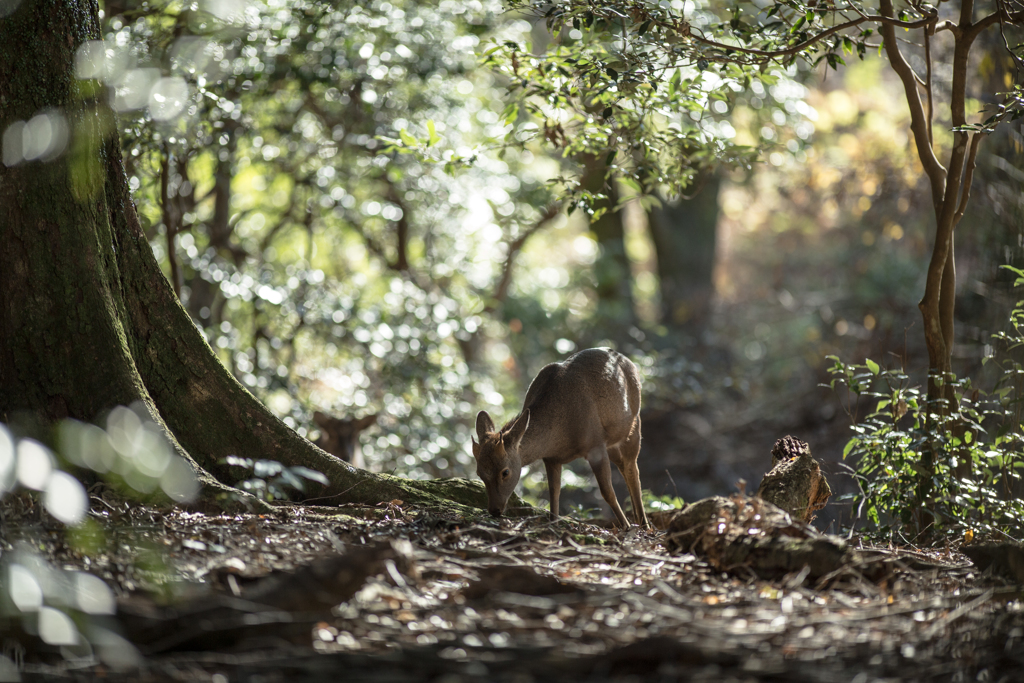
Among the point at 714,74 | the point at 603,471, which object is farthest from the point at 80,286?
the point at 714,74

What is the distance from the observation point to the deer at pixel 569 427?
6078mm

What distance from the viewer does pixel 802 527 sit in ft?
12.9

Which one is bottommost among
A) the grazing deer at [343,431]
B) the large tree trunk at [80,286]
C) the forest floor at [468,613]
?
the forest floor at [468,613]

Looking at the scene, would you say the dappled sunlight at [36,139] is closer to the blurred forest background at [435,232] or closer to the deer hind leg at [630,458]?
the blurred forest background at [435,232]

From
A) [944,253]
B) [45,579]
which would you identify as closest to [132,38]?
[45,579]

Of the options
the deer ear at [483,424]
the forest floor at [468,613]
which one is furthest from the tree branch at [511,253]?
the forest floor at [468,613]

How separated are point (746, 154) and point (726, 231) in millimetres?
29213

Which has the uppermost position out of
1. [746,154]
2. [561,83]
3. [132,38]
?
[132,38]

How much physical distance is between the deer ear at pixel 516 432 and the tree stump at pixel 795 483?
5.57 feet

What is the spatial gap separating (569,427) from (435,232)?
Answer: 700cm

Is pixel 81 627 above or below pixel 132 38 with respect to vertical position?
below

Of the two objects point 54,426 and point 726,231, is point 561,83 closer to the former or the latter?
point 54,426

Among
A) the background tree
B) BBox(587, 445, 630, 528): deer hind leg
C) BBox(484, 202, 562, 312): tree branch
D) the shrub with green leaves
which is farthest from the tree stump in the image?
BBox(484, 202, 562, 312): tree branch

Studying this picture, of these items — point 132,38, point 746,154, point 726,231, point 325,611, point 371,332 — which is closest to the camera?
point 325,611
